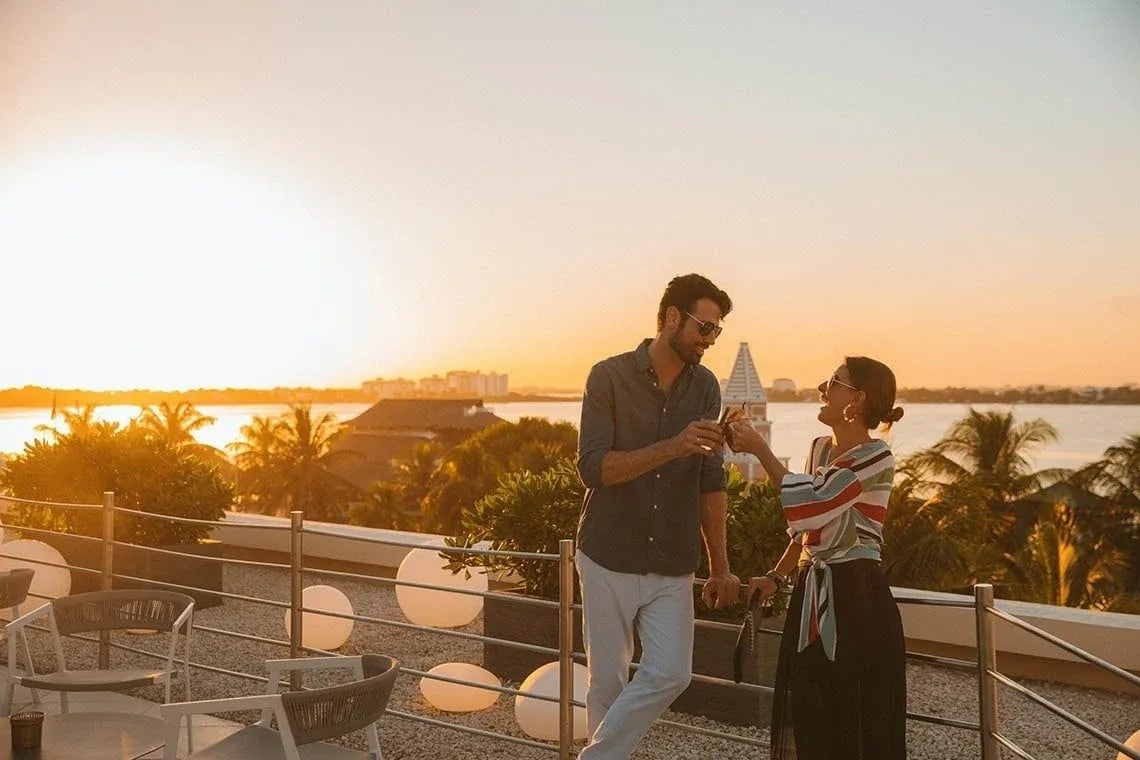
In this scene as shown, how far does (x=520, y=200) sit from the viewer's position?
29.5 meters

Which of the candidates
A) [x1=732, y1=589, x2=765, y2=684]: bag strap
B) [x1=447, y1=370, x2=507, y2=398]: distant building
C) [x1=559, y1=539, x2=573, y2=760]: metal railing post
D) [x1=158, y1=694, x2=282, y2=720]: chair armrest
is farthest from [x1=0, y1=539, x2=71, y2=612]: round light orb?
[x1=447, y1=370, x2=507, y2=398]: distant building

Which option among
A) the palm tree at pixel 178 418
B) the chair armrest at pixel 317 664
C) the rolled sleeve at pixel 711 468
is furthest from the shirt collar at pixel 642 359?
the palm tree at pixel 178 418

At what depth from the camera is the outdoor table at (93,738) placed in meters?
3.29

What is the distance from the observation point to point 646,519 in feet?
10.3

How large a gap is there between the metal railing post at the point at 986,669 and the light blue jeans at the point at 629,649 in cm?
82

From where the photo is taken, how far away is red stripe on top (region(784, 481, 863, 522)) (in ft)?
8.89

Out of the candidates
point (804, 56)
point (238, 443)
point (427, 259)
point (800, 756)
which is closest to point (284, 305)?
point (427, 259)

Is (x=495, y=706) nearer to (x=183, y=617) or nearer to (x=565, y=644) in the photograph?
(x=565, y=644)

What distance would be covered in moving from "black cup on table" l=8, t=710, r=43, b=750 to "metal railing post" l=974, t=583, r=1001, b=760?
2852 mm

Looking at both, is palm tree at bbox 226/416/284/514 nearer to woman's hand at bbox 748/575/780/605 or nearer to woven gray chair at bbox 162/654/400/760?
woven gray chair at bbox 162/654/400/760

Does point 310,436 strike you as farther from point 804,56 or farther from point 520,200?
point 804,56

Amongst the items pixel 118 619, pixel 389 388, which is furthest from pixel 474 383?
pixel 118 619

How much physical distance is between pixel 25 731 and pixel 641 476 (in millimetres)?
2096

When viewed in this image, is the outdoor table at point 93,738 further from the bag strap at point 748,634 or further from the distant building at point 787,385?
the distant building at point 787,385
